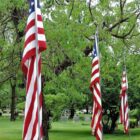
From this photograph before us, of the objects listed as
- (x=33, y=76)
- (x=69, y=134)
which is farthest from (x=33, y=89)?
(x=69, y=134)

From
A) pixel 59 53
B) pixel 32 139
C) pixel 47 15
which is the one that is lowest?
pixel 32 139

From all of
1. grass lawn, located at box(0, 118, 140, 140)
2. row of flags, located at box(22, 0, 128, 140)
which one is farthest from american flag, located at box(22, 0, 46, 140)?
grass lawn, located at box(0, 118, 140, 140)

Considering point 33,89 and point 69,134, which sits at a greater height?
point 33,89

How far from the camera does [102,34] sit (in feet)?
51.6

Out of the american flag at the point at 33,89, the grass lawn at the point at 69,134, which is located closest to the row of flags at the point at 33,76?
the american flag at the point at 33,89

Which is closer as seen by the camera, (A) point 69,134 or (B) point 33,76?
(B) point 33,76

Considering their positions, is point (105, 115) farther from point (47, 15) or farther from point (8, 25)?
point (47, 15)

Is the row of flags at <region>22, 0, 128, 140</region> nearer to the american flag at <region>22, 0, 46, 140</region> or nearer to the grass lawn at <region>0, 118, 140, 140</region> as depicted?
the american flag at <region>22, 0, 46, 140</region>

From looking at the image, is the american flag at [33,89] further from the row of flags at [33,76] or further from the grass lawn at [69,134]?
the grass lawn at [69,134]

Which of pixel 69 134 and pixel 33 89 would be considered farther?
pixel 69 134

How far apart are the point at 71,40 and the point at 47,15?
4.23 feet

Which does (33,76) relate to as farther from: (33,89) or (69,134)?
(69,134)

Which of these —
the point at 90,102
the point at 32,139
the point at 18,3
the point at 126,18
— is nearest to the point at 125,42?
the point at 126,18

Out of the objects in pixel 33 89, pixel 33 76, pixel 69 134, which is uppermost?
pixel 33 76
